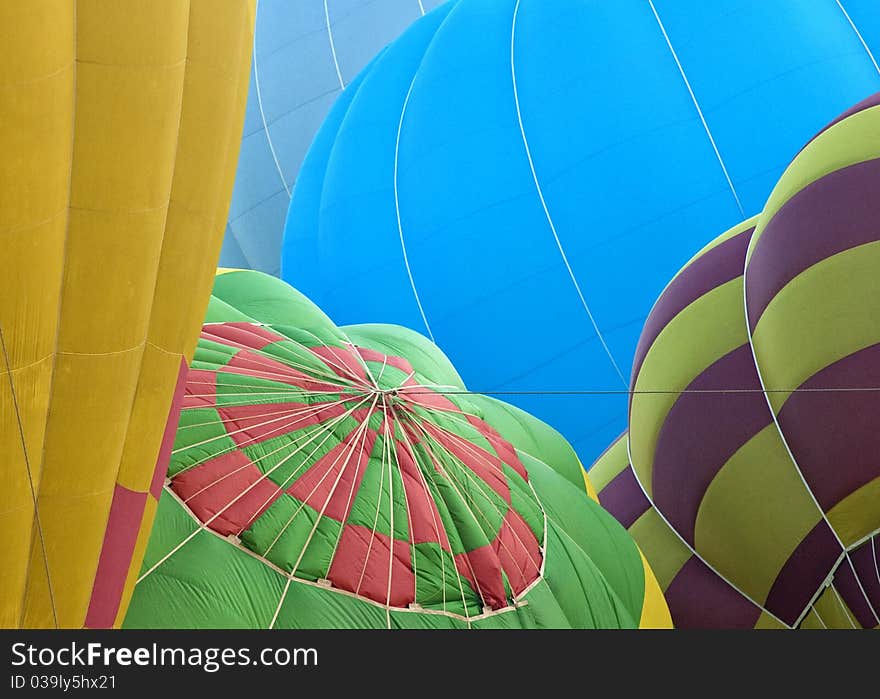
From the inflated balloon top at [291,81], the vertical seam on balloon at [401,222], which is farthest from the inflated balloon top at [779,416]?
the inflated balloon top at [291,81]

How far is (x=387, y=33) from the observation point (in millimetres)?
6188

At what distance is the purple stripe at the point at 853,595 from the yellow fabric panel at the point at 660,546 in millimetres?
398

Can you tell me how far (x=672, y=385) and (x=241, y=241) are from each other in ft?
12.3

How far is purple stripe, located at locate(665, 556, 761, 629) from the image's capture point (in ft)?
9.47

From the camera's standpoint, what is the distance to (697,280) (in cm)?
313

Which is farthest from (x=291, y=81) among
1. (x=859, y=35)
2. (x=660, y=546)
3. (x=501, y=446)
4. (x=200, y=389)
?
(x=200, y=389)

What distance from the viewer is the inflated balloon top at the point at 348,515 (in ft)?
6.65

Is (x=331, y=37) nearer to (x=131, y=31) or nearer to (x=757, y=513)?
(x=757, y=513)

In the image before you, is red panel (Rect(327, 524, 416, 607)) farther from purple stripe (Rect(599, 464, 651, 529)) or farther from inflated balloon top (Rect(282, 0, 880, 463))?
inflated balloon top (Rect(282, 0, 880, 463))

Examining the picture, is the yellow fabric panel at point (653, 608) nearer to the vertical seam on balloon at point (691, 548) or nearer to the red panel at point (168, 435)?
the vertical seam on balloon at point (691, 548)

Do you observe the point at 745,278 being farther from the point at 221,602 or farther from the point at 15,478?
the point at 15,478

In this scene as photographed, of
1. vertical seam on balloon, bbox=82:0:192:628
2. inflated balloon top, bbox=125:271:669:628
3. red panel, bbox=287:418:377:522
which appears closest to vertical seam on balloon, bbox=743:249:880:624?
inflated balloon top, bbox=125:271:669:628

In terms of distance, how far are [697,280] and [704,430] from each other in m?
0.43

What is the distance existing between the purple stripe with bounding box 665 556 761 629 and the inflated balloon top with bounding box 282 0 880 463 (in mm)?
996
